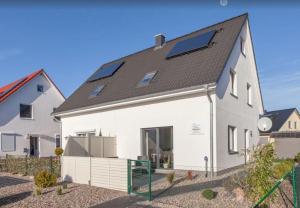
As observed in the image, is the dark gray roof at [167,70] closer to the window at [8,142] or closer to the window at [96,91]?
the window at [96,91]


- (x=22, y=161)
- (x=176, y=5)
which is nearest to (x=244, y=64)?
(x=176, y=5)

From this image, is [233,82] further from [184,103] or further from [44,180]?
[44,180]

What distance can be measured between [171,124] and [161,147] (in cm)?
125

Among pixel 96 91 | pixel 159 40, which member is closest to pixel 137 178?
pixel 96 91

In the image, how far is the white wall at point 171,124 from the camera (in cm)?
1163

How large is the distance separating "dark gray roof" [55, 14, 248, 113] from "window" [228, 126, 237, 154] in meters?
3.23

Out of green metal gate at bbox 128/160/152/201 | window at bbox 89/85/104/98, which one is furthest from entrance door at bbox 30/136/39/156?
green metal gate at bbox 128/160/152/201

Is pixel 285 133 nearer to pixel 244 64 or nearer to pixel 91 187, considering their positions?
pixel 244 64

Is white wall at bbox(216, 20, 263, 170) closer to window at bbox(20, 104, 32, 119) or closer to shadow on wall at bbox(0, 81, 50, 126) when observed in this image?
shadow on wall at bbox(0, 81, 50, 126)

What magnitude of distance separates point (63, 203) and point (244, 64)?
12.0 metres

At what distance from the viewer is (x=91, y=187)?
401 inches

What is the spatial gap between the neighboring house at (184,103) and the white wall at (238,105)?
4 cm

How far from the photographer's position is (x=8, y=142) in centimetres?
2298

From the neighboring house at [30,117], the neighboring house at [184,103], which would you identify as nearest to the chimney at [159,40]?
the neighboring house at [184,103]
